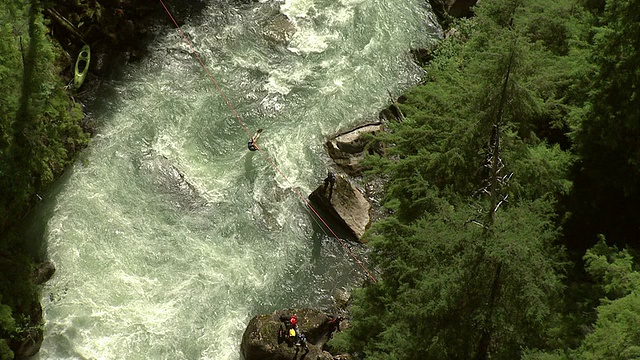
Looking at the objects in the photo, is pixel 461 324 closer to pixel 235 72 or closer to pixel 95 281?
pixel 95 281

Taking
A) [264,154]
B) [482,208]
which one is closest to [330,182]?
[264,154]

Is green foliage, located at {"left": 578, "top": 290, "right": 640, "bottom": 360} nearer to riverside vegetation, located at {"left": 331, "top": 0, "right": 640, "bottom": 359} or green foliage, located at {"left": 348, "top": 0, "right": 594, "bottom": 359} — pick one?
riverside vegetation, located at {"left": 331, "top": 0, "right": 640, "bottom": 359}

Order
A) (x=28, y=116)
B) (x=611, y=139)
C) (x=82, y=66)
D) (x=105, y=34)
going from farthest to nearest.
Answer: (x=105, y=34)
(x=82, y=66)
(x=28, y=116)
(x=611, y=139)

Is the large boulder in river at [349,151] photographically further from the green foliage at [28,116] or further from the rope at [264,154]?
the green foliage at [28,116]

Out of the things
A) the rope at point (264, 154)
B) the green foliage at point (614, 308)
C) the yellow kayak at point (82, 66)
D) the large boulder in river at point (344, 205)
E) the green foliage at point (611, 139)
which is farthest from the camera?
the yellow kayak at point (82, 66)

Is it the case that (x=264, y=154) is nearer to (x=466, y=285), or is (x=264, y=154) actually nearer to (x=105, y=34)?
(x=105, y=34)

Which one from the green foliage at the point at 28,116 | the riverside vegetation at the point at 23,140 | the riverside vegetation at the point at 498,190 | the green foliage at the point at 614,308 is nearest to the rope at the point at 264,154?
the riverside vegetation at the point at 498,190

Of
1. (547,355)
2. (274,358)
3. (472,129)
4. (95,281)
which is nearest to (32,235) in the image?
(95,281)

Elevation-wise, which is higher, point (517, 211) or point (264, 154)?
point (517, 211)
